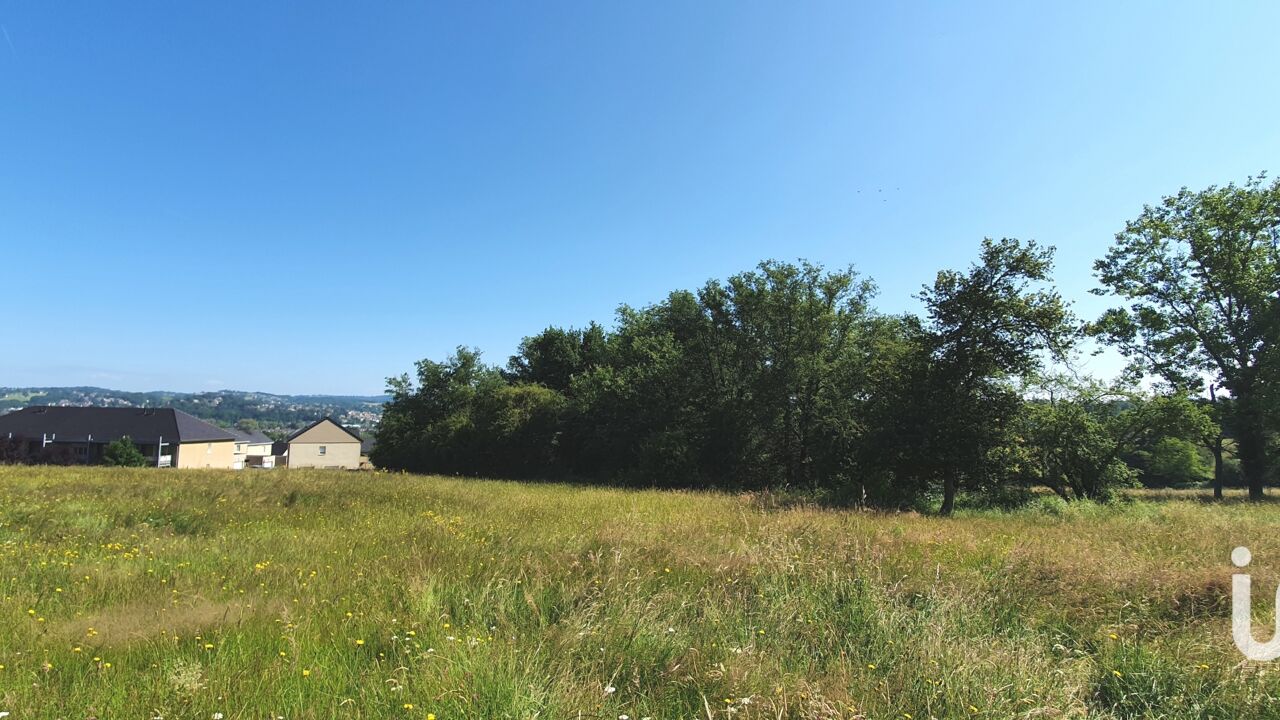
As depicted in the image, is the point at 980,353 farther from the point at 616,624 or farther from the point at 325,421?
the point at 325,421

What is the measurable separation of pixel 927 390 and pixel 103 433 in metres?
77.2

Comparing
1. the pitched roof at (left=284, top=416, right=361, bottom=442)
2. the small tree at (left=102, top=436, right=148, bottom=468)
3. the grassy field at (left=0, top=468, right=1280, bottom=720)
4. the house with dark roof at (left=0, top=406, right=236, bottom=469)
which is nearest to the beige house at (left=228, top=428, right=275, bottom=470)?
the pitched roof at (left=284, top=416, right=361, bottom=442)

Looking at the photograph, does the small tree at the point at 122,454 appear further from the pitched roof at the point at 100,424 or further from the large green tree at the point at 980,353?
the large green tree at the point at 980,353

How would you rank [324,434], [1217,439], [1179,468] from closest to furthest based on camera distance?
[1217,439] < [1179,468] < [324,434]

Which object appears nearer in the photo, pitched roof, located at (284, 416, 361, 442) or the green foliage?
the green foliage

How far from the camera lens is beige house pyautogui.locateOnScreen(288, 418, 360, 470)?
80.6m

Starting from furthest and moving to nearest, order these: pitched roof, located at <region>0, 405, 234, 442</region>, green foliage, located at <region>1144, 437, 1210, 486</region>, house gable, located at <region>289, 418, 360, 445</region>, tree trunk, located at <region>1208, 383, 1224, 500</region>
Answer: house gable, located at <region>289, 418, 360, 445</region> → pitched roof, located at <region>0, 405, 234, 442</region> → green foliage, located at <region>1144, 437, 1210, 486</region> → tree trunk, located at <region>1208, 383, 1224, 500</region>

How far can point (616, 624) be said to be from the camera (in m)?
4.04

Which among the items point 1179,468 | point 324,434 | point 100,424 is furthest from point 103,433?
point 1179,468

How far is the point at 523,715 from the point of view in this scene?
9.07 feet

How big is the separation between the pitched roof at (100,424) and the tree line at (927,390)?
154ft
